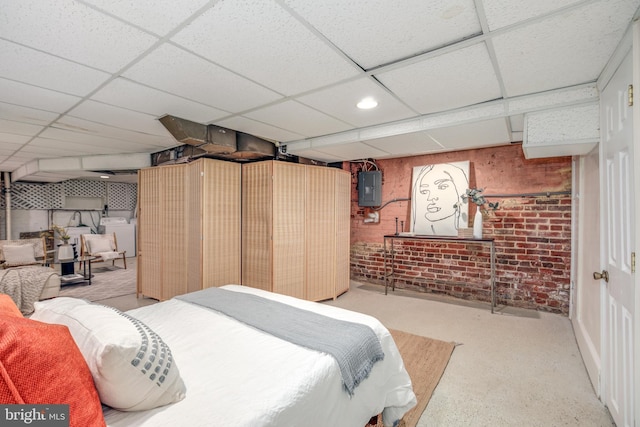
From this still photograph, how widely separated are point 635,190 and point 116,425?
238 centimetres

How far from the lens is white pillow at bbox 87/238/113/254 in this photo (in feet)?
19.6

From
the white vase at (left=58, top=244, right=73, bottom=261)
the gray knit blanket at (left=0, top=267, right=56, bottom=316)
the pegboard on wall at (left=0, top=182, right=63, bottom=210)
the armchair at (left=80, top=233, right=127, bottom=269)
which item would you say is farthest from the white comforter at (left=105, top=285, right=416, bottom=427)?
the pegboard on wall at (left=0, top=182, right=63, bottom=210)

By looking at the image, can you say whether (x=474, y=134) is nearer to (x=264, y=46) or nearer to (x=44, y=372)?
(x=264, y=46)

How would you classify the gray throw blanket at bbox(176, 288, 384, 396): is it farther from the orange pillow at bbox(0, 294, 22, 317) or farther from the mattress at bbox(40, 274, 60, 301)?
the mattress at bbox(40, 274, 60, 301)

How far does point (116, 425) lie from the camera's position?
1.00 metres

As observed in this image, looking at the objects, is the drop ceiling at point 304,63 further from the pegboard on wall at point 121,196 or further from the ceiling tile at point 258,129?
the pegboard on wall at point 121,196

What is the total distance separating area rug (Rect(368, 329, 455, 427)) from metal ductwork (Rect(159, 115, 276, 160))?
8.80 feet

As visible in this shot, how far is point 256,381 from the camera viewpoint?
1.23m

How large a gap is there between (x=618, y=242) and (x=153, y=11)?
275 centimetres

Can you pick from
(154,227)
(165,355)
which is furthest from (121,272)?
(165,355)

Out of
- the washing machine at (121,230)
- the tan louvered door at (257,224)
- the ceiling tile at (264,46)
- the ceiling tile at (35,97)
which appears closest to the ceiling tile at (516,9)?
the ceiling tile at (264,46)

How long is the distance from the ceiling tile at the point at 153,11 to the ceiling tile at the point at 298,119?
120 centimetres

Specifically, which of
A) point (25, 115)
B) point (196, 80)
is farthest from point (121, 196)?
point (196, 80)

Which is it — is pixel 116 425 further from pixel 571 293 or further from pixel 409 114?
pixel 571 293
